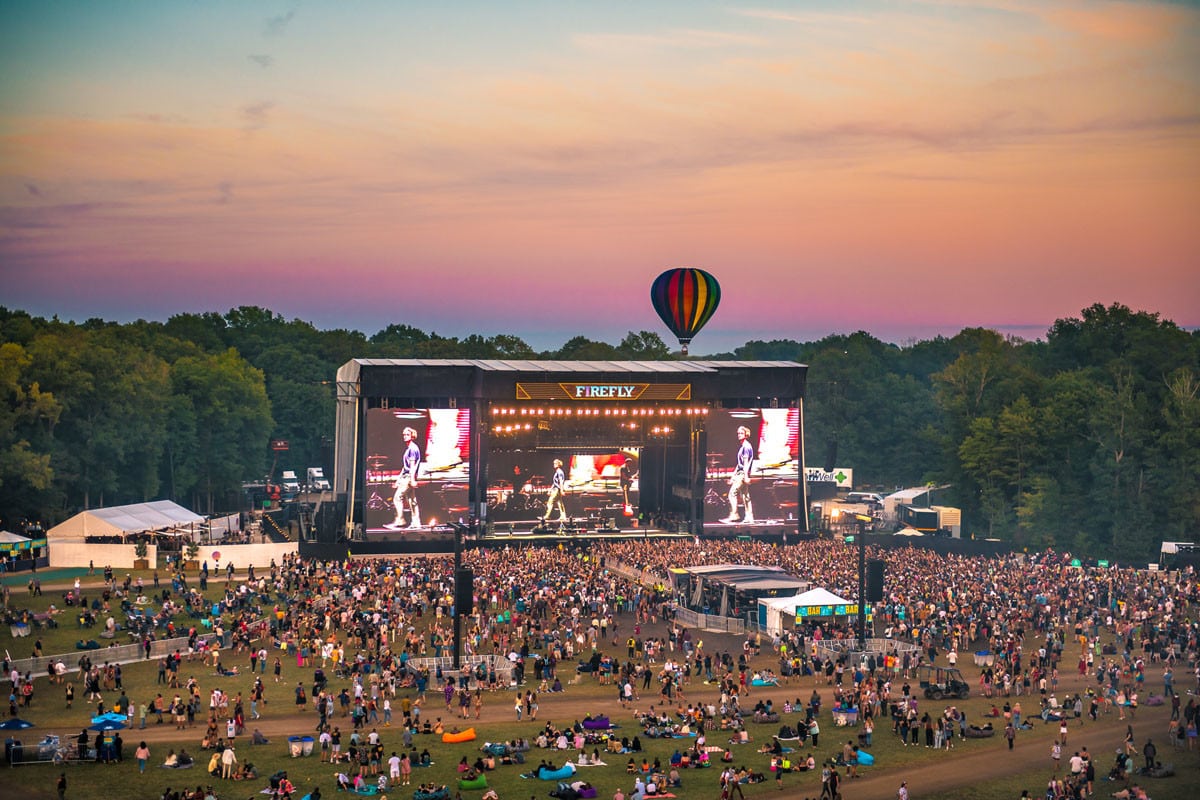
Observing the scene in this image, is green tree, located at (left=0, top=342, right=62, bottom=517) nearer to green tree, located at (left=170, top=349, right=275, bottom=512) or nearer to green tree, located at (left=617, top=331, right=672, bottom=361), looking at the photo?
green tree, located at (left=170, top=349, right=275, bottom=512)

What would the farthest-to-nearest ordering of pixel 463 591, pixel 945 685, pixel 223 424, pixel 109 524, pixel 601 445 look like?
pixel 223 424 < pixel 601 445 < pixel 109 524 < pixel 463 591 < pixel 945 685

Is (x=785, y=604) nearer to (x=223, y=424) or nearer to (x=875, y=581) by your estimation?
(x=875, y=581)

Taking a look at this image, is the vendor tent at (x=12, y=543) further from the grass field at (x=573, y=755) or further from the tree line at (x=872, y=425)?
the grass field at (x=573, y=755)

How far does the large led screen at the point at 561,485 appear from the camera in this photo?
73562 mm

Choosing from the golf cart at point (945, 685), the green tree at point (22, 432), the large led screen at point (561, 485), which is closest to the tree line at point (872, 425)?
the green tree at point (22, 432)

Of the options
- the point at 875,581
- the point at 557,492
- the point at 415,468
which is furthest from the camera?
the point at 557,492

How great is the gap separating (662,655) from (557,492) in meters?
29.2

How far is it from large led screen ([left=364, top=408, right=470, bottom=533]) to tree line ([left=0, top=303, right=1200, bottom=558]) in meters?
19.1

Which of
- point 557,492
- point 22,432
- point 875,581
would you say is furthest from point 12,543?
point 875,581

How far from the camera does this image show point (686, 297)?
285ft

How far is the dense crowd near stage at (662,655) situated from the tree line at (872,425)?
18.5 metres

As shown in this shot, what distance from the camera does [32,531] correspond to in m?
66.6

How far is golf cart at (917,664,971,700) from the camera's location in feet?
129

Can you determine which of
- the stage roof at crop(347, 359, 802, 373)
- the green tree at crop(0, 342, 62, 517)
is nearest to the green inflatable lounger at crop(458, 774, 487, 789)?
the stage roof at crop(347, 359, 802, 373)
